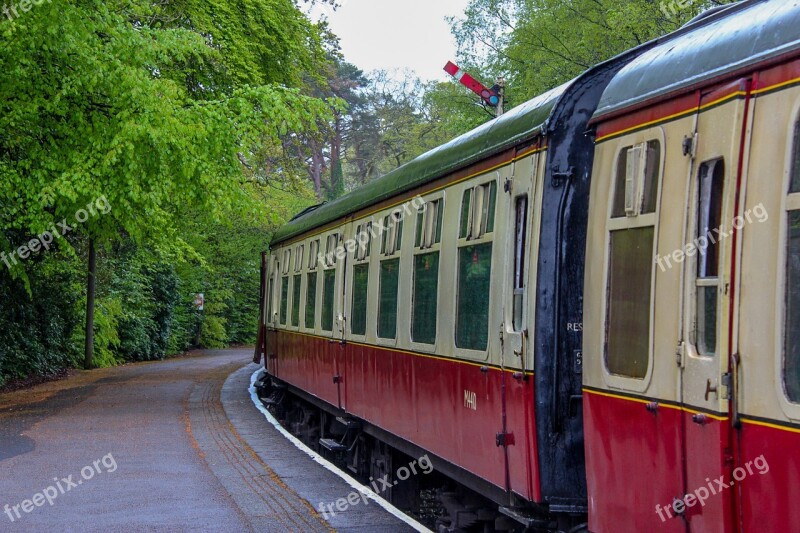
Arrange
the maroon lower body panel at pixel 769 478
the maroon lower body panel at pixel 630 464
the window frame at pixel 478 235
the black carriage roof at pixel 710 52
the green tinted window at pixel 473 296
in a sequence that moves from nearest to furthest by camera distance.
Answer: the maroon lower body panel at pixel 769 478
the black carriage roof at pixel 710 52
the maroon lower body panel at pixel 630 464
the window frame at pixel 478 235
the green tinted window at pixel 473 296

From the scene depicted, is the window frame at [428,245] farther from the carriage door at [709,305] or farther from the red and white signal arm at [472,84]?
the red and white signal arm at [472,84]

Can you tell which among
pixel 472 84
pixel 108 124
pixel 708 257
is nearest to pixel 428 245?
pixel 708 257

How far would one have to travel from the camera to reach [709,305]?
459cm


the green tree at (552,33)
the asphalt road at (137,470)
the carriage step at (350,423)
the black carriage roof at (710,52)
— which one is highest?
the green tree at (552,33)

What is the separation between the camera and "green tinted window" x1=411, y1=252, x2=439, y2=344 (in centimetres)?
878

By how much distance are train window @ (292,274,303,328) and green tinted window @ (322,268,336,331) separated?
213 cm

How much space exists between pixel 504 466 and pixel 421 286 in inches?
103

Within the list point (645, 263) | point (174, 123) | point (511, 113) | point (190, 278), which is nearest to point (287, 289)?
point (174, 123)

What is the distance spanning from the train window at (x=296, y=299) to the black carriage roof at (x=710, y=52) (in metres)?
11.0

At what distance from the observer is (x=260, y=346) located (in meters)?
23.0

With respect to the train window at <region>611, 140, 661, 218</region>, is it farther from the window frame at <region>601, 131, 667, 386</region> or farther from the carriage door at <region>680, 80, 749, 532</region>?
the carriage door at <region>680, 80, 749, 532</region>

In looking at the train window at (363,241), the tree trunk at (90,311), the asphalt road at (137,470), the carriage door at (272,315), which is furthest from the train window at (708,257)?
the tree trunk at (90,311)

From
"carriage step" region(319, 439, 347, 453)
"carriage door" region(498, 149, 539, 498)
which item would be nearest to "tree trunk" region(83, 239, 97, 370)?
"carriage step" region(319, 439, 347, 453)

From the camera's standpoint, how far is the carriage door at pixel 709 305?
4.40 m
